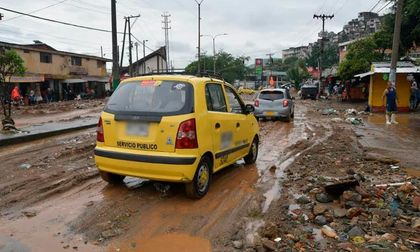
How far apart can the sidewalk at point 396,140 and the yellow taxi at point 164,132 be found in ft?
15.9

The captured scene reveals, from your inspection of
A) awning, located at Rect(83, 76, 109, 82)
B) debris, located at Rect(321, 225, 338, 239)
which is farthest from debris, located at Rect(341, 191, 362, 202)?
awning, located at Rect(83, 76, 109, 82)

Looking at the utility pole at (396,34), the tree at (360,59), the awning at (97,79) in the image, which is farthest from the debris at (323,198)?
the awning at (97,79)

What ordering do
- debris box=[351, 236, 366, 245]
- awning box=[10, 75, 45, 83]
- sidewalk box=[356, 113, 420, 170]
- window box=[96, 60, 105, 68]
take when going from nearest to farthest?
1. debris box=[351, 236, 366, 245]
2. sidewalk box=[356, 113, 420, 170]
3. awning box=[10, 75, 45, 83]
4. window box=[96, 60, 105, 68]

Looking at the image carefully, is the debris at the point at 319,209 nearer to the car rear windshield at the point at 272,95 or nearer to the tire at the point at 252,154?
the tire at the point at 252,154

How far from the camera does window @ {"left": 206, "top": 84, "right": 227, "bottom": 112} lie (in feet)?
21.8

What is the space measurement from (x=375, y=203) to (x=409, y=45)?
27633 mm

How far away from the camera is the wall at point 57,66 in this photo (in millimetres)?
41938

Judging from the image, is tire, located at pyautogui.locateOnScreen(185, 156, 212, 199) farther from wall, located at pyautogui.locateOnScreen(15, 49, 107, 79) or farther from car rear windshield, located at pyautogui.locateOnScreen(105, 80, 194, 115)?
wall, located at pyautogui.locateOnScreen(15, 49, 107, 79)

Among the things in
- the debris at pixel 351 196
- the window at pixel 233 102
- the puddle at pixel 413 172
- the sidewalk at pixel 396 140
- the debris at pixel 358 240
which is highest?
the window at pixel 233 102

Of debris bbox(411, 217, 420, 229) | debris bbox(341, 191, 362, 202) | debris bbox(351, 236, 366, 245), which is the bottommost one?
debris bbox(351, 236, 366, 245)

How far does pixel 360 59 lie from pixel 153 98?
34334 millimetres

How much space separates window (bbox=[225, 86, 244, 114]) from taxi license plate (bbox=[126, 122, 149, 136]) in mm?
2068

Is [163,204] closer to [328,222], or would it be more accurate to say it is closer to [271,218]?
[271,218]

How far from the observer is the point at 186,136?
5816mm
